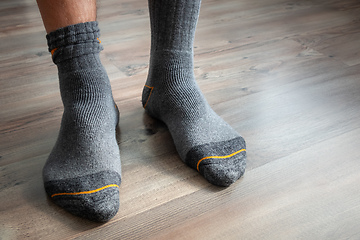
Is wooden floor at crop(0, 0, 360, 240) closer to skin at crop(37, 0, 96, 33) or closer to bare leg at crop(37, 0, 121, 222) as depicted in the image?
→ bare leg at crop(37, 0, 121, 222)

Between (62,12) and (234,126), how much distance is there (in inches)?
18.7

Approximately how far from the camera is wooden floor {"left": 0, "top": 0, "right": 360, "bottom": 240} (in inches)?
26.0

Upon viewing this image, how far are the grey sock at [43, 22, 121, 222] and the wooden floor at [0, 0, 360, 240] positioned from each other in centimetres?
3

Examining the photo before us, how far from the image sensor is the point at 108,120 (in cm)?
79

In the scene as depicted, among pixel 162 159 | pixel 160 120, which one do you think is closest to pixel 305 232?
pixel 162 159

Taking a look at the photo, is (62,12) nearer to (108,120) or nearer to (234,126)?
(108,120)

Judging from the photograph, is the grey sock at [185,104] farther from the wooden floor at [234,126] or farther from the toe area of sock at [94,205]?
the toe area of sock at [94,205]

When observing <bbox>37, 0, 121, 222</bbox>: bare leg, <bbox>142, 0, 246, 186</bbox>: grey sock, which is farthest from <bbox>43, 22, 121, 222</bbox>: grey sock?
<bbox>142, 0, 246, 186</bbox>: grey sock

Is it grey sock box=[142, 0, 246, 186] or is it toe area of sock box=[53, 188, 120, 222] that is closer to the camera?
toe area of sock box=[53, 188, 120, 222]

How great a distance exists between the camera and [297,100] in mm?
1017

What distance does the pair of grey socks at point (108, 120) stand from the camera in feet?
2.23

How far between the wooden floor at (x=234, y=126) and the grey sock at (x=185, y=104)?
0.12 feet

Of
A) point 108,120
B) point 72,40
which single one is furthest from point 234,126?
point 72,40

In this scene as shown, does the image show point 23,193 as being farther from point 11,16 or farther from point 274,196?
point 11,16
